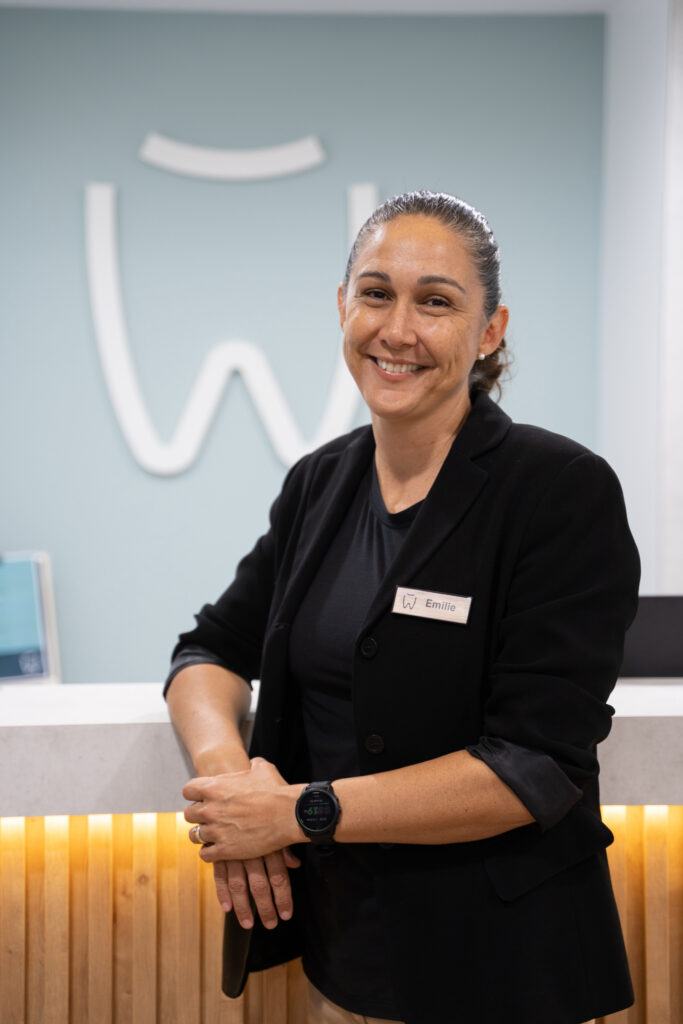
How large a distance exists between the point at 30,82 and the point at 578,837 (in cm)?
429

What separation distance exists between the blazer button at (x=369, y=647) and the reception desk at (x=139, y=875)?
421 millimetres

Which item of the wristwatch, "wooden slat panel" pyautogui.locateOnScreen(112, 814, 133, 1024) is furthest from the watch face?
"wooden slat panel" pyautogui.locateOnScreen(112, 814, 133, 1024)

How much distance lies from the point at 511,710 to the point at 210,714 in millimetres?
471

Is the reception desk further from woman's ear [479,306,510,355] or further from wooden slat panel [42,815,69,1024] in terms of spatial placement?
woman's ear [479,306,510,355]

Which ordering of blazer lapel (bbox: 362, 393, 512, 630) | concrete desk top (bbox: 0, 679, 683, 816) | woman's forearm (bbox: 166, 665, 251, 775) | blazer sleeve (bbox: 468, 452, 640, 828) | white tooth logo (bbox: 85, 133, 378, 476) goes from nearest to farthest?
blazer sleeve (bbox: 468, 452, 640, 828), blazer lapel (bbox: 362, 393, 512, 630), woman's forearm (bbox: 166, 665, 251, 775), concrete desk top (bbox: 0, 679, 683, 816), white tooth logo (bbox: 85, 133, 378, 476)

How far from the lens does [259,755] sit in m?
1.38

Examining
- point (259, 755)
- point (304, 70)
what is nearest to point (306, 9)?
point (304, 70)

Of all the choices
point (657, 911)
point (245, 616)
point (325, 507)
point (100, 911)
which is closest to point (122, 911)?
point (100, 911)

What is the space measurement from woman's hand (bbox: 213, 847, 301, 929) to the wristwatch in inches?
5.9

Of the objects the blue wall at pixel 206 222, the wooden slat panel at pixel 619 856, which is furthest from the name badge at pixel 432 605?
the blue wall at pixel 206 222

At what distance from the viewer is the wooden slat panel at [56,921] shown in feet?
4.91

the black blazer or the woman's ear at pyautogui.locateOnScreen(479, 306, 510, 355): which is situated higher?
the woman's ear at pyautogui.locateOnScreen(479, 306, 510, 355)

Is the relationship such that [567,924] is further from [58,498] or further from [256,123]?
[256,123]

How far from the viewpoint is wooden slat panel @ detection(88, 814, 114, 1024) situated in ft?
4.92
